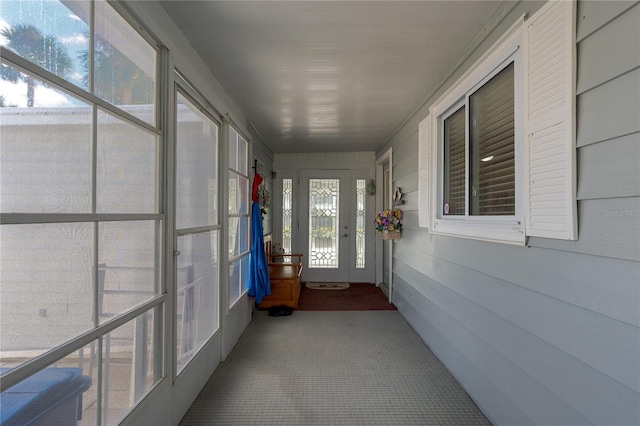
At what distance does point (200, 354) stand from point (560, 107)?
94.8 inches

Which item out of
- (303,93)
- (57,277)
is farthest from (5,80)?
(303,93)

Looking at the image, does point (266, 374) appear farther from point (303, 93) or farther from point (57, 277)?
point (303, 93)

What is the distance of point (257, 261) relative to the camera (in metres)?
3.36

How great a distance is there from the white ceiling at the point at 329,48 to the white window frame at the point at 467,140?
0.73 ft

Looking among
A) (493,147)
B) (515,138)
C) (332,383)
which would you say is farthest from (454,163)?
(332,383)

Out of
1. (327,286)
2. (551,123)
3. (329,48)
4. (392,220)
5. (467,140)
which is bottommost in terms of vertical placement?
(327,286)

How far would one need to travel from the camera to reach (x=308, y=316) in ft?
12.1

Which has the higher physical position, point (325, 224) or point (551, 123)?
point (551, 123)

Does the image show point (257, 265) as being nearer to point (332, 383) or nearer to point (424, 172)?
point (332, 383)

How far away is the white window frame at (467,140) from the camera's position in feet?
4.97

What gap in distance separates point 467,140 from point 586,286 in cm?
129

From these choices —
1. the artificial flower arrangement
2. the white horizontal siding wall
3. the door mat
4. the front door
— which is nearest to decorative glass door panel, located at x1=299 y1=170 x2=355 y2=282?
the front door

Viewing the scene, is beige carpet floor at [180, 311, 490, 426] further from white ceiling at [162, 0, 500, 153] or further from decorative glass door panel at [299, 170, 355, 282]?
white ceiling at [162, 0, 500, 153]

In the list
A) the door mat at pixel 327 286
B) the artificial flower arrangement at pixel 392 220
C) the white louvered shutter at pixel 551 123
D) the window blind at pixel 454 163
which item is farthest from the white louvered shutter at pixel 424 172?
the door mat at pixel 327 286
